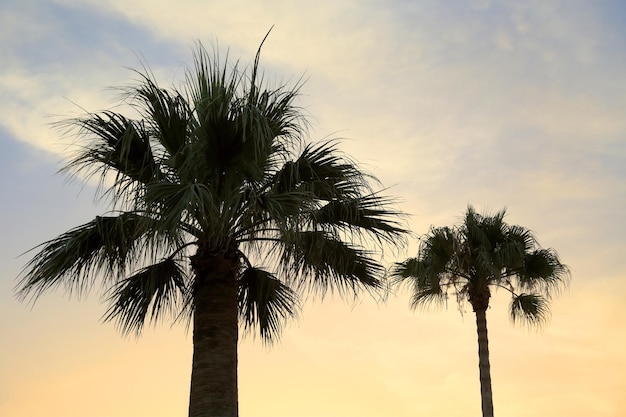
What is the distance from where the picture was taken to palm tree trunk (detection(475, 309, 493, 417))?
1756 centimetres

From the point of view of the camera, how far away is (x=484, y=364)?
59.3 feet

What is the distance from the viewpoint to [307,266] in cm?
1055

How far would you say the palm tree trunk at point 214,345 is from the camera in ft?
30.7

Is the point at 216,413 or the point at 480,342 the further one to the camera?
the point at 480,342

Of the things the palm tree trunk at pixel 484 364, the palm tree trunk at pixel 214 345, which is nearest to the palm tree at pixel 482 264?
the palm tree trunk at pixel 484 364

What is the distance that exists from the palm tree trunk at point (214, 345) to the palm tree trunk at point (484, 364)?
9619 millimetres

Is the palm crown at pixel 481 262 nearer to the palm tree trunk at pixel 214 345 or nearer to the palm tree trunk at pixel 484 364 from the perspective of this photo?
the palm tree trunk at pixel 484 364

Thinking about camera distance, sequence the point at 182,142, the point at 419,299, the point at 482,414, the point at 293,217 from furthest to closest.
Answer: the point at 419,299 → the point at 482,414 → the point at 182,142 → the point at 293,217

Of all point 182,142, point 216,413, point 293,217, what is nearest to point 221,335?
point 216,413

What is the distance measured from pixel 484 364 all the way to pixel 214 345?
33.7 feet

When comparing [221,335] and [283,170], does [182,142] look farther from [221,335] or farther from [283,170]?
[221,335]

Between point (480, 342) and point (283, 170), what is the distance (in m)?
10.2

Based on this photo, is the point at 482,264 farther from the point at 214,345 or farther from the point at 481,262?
the point at 214,345

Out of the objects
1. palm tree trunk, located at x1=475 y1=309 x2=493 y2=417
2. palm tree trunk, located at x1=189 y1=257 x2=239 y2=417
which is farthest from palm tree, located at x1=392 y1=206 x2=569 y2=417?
palm tree trunk, located at x1=189 y1=257 x2=239 y2=417
